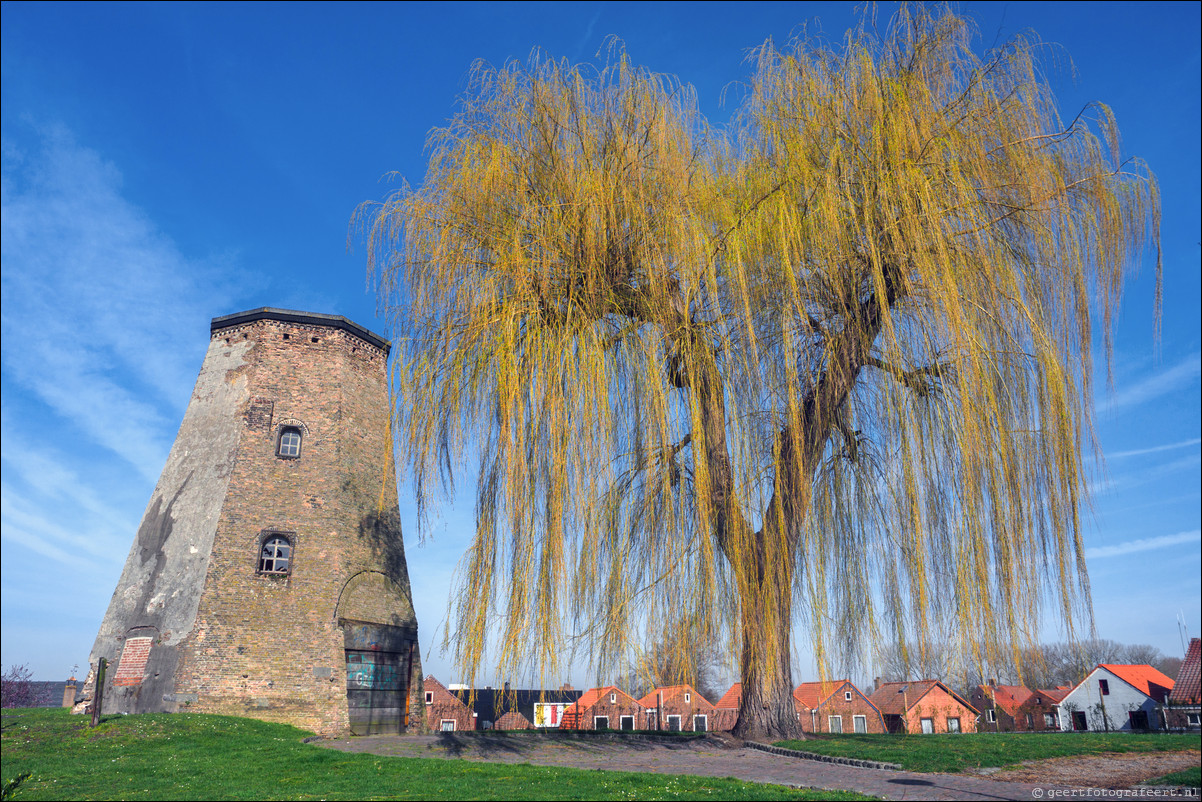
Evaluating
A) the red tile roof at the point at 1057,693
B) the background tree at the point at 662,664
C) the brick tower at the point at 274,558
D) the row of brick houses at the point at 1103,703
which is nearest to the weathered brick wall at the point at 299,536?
the brick tower at the point at 274,558

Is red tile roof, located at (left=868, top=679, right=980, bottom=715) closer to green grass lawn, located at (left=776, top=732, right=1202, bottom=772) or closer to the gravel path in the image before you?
green grass lawn, located at (left=776, top=732, right=1202, bottom=772)

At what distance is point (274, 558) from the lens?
1533 cm

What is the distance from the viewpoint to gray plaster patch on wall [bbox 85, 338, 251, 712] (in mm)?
14227

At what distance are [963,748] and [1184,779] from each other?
3049 millimetres

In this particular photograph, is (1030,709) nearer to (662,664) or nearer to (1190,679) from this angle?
(1190,679)

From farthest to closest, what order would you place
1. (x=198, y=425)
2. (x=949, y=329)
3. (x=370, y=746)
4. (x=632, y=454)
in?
(x=198, y=425)
(x=370, y=746)
(x=632, y=454)
(x=949, y=329)

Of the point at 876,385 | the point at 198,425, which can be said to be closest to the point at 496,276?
the point at 876,385

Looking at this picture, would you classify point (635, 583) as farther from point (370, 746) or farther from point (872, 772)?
point (370, 746)

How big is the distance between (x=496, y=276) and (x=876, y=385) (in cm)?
438

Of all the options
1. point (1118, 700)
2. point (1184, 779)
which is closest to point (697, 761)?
point (1184, 779)

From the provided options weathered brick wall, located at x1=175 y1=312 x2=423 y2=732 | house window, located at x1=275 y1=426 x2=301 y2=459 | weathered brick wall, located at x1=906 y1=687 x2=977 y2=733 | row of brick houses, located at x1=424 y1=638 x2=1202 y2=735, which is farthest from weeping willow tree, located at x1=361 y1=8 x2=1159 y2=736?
weathered brick wall, located at x1=906 y1=687 x2=977 y2=733

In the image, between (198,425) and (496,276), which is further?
(198,425)

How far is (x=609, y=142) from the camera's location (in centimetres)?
859

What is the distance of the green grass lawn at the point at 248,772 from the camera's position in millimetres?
6082
